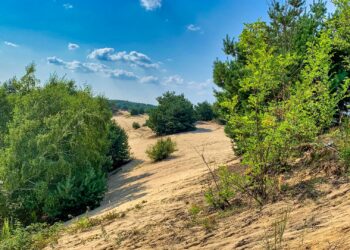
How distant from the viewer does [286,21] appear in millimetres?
11836

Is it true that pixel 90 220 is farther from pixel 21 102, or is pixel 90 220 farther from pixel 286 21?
pixel 286 21

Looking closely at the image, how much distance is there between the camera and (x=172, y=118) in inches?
1156

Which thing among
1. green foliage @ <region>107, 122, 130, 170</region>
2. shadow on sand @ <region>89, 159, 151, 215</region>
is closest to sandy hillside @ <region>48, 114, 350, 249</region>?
shadow on sand @ <region>89, 159, 151, 215</region>

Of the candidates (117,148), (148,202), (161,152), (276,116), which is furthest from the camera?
(117,148)

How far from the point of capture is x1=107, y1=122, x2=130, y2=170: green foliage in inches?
835

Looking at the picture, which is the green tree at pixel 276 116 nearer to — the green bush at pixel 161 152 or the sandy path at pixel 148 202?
the sandy path at pixel 148 202

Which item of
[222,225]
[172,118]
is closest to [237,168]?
[222,225]

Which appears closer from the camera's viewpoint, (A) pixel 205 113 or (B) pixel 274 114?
(B) pixel 274 114

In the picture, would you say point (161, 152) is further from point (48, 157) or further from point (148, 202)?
point (148, 202)

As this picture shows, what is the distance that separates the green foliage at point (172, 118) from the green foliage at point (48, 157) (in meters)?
14.1

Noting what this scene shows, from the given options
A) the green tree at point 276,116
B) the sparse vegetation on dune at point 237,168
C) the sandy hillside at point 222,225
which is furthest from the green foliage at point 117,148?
the green tree at point 276,116

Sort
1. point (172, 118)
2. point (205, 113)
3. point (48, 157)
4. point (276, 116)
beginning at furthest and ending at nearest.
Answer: point (205, 113)
point (172, 118)
point (48, 157)
point (276, 116)

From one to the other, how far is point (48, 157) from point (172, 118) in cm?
1704

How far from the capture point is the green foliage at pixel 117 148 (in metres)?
21.2
